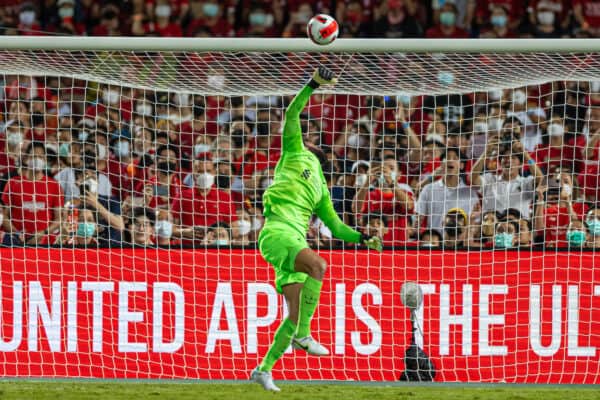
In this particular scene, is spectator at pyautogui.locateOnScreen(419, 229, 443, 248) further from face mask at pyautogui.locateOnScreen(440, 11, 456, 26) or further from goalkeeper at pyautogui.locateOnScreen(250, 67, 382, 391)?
face mask at pyautogui.locateOnScreen(440, 11, 456, 26)

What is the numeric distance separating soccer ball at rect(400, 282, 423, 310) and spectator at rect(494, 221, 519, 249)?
1032 mm

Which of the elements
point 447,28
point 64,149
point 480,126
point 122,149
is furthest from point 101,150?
point 447,28

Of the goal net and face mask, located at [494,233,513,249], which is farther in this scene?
face mask, located at [494,233,513,249]

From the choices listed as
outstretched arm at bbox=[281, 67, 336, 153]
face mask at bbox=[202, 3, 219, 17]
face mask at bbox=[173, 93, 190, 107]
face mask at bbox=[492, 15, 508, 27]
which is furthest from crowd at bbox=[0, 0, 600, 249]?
face mask at bbox=[202, 3, 219, 17]

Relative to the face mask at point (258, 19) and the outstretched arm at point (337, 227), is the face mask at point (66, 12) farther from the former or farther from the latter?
the outstretched arm at point (337, 227)

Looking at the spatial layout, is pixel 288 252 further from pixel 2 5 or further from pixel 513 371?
pixel 2 5

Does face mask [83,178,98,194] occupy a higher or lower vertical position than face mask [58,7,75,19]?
lower

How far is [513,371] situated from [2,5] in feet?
31.4

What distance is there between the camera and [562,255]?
10.6 m

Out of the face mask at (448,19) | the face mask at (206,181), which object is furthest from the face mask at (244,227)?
the face mask at (448,19)

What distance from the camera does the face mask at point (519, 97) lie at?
12.3 metres

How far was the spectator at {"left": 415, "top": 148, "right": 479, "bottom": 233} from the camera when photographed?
1110cm

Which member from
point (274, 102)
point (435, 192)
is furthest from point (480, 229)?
point (274, 102)

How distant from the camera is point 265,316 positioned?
1062 centimetres
